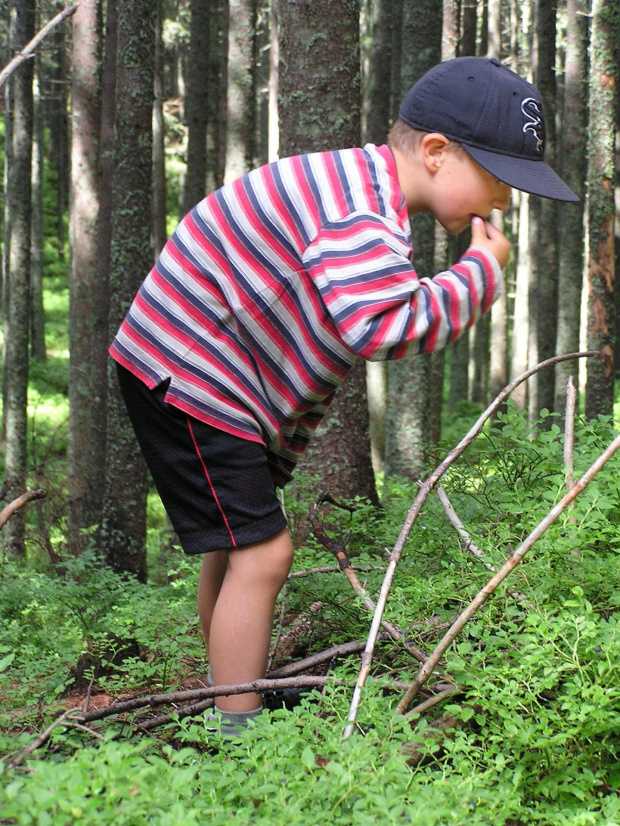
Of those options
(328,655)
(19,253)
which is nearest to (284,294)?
(328,655)

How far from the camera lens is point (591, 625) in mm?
2117

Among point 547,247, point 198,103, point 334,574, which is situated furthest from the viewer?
point 547,247

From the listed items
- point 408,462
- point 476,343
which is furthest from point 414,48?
point 476,343

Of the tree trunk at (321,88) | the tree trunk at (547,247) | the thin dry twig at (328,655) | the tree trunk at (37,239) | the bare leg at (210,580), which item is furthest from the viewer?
the tree trunk at (37,239)

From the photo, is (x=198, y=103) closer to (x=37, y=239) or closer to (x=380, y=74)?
(x=380, y=74)

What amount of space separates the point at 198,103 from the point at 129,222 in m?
6.61

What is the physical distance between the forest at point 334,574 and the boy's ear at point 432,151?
0.68 metres

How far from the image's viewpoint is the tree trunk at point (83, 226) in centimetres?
935

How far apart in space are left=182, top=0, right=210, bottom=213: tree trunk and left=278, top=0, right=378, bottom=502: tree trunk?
6760 millimetres

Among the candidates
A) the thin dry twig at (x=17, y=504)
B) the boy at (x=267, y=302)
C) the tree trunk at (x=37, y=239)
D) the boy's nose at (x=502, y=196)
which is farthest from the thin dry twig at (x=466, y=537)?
the tree trunk at (x=37, y=239)

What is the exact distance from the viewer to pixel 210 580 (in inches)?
117

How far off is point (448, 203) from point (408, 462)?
677cm

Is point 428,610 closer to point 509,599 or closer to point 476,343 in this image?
point 509,599

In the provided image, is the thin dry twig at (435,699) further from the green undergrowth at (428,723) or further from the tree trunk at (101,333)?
the tree trunk at (101,333)
